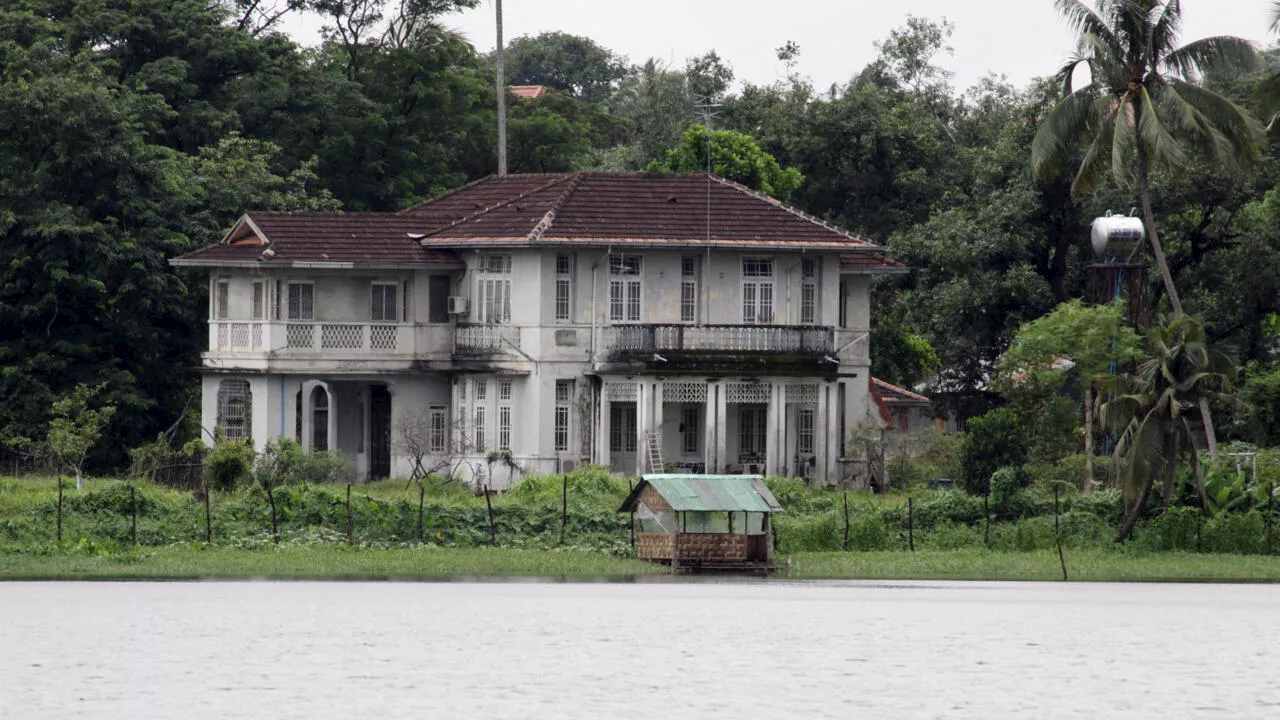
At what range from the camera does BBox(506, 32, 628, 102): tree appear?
124438 millimetres

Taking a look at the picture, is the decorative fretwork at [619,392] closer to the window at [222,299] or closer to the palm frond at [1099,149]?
the window at [222,299]

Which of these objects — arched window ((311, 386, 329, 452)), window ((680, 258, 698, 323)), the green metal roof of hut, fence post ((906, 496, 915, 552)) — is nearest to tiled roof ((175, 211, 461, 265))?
arched window ((311, 386, 329, 452))

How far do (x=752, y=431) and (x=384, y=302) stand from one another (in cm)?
899

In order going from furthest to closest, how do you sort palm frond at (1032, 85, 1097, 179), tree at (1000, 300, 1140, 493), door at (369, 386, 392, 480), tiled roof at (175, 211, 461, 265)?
door at (369, 386, 392, 480)
tiled roof at (175, 211, 461, 265)
tree at (1000, 300, 1140, 493)
palm frond at (1032, 85, 1097, 179)

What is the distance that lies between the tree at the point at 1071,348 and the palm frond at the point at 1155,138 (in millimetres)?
4073

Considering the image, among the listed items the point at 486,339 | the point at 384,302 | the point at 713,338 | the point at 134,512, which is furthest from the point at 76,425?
the point at 713,338

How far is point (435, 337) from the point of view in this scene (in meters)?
52.2

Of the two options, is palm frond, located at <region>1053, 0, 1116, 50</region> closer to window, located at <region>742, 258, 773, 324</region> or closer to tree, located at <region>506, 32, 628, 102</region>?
window, located at <region>742, 258, 773, 324</region>

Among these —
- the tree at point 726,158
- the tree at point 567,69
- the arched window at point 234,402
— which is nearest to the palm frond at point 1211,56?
the tree at point 726,158

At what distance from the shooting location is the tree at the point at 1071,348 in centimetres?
5044

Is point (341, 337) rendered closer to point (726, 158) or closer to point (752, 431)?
point (752, 431)

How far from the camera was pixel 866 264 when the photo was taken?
53.7 metres

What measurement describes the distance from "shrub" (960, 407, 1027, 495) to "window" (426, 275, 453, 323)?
40.8 feet

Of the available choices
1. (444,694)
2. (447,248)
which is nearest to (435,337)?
(447,248)
